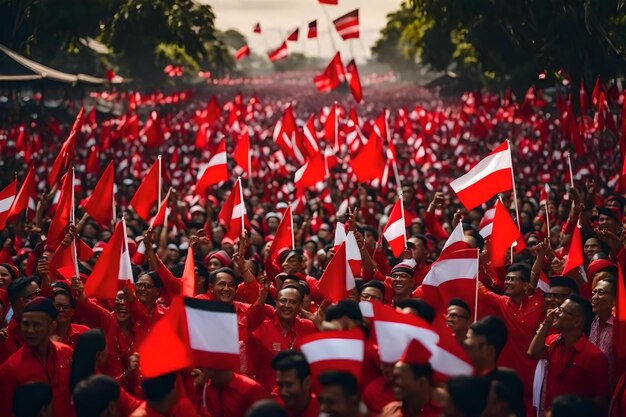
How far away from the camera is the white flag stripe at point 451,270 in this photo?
8.05m

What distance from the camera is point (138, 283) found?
28.1ft

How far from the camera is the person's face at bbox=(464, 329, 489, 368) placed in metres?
6.12

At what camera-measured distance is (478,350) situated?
614cm

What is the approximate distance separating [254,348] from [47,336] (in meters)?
1.80

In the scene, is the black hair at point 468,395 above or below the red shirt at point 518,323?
above

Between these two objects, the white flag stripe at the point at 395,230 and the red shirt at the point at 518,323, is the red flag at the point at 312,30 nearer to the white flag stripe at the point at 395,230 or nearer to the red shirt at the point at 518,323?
the white flag stripe at the point at 395,230

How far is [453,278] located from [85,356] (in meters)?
3.09

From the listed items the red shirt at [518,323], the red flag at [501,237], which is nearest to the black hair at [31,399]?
the red shirt at [518,323]

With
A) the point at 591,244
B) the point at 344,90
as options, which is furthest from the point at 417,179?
the point at 344,90

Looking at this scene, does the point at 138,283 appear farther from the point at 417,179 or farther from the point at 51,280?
the point at 417,179

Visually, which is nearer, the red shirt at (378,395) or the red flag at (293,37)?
the red shirt at (378,395)

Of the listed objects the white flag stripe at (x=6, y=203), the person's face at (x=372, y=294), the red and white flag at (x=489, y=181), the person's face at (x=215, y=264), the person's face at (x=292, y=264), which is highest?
the red and white flag at (x=489, y=181)

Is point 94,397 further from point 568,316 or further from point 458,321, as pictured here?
point 568,316

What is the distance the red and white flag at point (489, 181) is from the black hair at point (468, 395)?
5.21m
